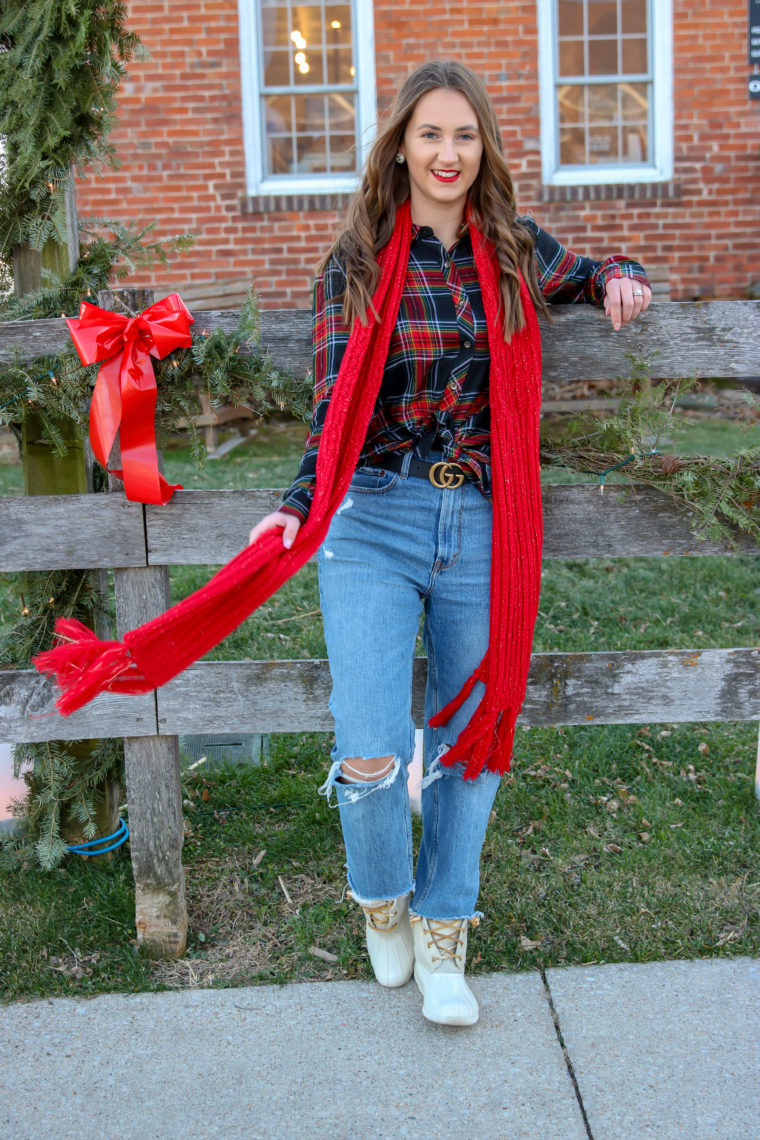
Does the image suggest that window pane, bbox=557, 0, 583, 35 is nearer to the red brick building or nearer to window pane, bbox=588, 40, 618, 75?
the red brick building

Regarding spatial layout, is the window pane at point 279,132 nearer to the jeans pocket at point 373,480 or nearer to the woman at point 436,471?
the woman at point 436,471

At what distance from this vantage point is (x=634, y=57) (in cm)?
865

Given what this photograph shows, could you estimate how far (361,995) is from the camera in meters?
2.52

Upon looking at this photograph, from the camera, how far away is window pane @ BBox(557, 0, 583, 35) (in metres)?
8.49

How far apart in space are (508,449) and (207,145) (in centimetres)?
706

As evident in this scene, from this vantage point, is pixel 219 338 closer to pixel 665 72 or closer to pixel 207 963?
pixel 207 963

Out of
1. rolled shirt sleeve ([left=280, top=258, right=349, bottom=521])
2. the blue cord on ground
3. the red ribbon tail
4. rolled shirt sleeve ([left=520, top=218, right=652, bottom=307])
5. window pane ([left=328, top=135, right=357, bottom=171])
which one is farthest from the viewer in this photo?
window pane ([left=328, top=135, right=357, bottom=171])

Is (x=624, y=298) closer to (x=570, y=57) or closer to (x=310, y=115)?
(x=310, y=115)

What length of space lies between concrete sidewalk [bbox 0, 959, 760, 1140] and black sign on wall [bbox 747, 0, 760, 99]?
788 centimetres

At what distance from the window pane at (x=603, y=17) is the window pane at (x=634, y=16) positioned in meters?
0.08

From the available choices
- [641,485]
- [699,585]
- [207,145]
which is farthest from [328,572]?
[207,145]

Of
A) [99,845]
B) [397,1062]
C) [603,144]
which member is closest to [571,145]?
[603,144]

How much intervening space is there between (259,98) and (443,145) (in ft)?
22.7

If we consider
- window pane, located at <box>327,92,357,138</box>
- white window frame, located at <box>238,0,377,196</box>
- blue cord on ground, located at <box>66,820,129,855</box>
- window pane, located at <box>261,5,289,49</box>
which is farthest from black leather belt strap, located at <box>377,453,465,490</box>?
window pane, located at <box>261,5,289,49</box>
